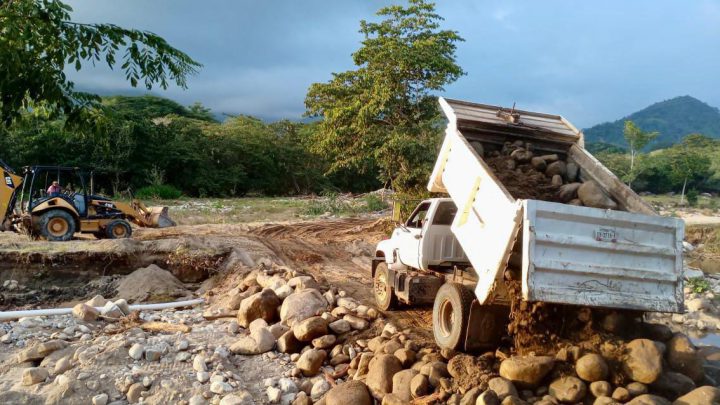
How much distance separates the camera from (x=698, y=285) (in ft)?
47.0

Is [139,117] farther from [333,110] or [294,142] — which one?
[333,110]

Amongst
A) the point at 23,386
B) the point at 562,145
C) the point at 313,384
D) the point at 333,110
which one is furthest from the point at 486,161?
the point at 333,110

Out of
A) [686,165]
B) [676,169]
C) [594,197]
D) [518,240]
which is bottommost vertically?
[518,240]

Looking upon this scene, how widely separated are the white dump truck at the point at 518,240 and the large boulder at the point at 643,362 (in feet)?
1.24

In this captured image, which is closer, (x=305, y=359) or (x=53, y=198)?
(x=305, y=359)

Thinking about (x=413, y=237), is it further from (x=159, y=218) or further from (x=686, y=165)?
(x=686, y=165)

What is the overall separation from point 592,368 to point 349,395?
239cm

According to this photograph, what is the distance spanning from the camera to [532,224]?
4.98 meters

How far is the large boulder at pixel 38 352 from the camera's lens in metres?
6.71

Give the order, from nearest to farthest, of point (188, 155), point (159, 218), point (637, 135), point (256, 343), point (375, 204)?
point (256, 343), point (159, 218), point (375, 204), point (188, 155), point (637, 135)

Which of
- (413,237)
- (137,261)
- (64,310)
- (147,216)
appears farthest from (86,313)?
(147,216)

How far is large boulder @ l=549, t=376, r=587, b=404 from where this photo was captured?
16.0 feet

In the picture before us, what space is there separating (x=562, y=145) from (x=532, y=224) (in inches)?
115

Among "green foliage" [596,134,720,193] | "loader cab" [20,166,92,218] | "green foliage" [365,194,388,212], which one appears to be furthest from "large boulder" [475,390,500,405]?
"green foliage" [596,134,720,193]
